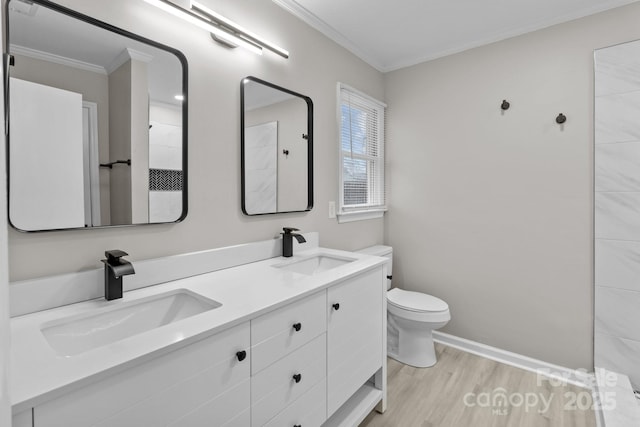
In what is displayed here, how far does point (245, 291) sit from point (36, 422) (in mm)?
669

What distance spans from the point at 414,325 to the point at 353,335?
33.7 inches

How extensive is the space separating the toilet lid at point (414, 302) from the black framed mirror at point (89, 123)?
1.62m

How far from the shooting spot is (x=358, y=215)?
2.61 metres

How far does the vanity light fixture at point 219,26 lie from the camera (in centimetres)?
133

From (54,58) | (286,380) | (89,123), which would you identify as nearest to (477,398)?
(286,380)

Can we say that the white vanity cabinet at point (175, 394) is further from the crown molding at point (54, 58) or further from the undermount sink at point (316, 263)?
the crown molding at point (54, 58)

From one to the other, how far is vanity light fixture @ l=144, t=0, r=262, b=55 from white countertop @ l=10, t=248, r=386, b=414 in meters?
1.12

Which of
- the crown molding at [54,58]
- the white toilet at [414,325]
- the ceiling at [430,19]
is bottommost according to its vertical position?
the white toilet at [414,325]

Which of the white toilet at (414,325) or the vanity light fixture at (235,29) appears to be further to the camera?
the white toilet at (414,325)

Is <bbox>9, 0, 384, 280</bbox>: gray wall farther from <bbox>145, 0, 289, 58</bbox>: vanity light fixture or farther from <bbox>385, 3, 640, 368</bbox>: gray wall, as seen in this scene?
<bbox>385, 3, 640, 368</bbox>: gray wall

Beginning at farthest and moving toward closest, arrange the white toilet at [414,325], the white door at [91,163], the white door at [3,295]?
1. the white toilet at [414,325]
2. the white door at [91,163]
3. the white door at [3,295]

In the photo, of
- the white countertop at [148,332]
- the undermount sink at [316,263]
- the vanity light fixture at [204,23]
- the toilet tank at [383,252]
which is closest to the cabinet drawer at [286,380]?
the white countertop at [148,332]

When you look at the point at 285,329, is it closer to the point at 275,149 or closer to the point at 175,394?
the point at 175,394

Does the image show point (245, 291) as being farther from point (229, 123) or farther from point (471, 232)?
point (471, 232)
